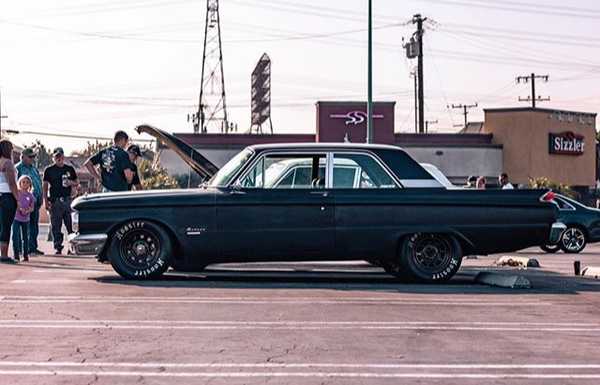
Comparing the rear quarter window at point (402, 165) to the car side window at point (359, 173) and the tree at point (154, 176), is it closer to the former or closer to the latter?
the car side window at point (359, 173)

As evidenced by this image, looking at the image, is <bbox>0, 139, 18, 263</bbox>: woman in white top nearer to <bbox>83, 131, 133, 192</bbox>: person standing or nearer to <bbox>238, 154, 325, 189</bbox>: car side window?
<bbox>83, 131, 133, 192</bbox>: person standing

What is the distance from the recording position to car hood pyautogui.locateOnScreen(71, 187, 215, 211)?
11.4 metres

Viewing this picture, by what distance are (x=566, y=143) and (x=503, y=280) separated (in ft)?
141

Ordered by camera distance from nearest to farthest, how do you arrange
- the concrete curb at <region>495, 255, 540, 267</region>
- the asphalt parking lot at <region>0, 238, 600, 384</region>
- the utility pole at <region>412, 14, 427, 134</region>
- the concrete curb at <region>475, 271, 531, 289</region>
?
1. the asphalt parking lot at <region>0, 238, 600, 384</region>
2. the concrete curb at <region>475, 271, 531, 289</region>
3. the concrete curb at <region>495, 255, 540, 267</region>
4. the utility pole at <region>412, 14, 427, 134</region>

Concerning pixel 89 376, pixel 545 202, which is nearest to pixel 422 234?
pixel 545 202

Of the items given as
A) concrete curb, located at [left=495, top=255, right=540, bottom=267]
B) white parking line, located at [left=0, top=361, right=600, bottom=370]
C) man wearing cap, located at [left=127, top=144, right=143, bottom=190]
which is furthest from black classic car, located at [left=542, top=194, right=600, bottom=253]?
white parking line, located at [left=0, top=361, right=600, bottom=370]

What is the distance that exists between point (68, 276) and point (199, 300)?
2711mm

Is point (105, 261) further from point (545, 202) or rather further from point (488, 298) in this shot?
point (545, 202)

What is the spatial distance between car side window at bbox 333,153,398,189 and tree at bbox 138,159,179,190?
24.3 meters

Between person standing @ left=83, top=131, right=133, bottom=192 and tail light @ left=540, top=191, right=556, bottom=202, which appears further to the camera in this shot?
person standing @ left=83, top=131, right=133, bottom=192

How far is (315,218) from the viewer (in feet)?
A: 37.5

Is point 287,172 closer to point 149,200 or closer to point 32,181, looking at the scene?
point 149,200

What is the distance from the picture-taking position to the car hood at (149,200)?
1140cm

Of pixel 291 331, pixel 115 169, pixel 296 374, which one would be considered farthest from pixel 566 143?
pixel 296 374
